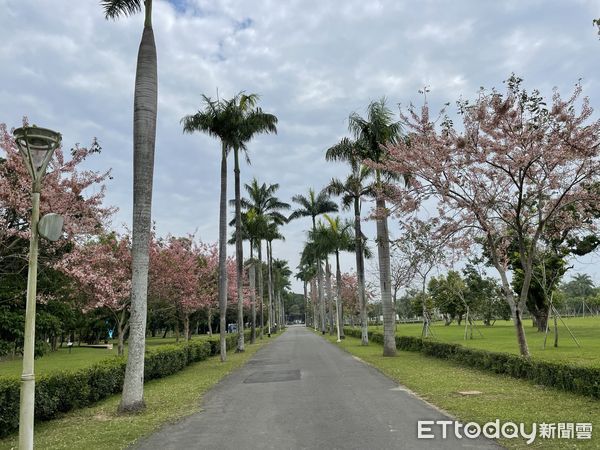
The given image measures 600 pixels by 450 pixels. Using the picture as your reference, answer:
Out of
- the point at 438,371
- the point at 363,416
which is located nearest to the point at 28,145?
the point at 363,416

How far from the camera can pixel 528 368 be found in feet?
41.3

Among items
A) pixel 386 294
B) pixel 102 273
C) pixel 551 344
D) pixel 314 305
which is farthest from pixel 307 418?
pixel 314 305

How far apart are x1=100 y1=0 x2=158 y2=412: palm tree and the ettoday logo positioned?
595cm

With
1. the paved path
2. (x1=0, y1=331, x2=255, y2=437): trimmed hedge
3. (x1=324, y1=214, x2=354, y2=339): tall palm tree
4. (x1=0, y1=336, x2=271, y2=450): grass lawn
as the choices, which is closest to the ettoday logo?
the paved path

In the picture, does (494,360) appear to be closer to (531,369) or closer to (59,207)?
(531,369)

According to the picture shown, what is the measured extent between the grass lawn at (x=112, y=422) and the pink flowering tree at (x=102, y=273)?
4.66 metres

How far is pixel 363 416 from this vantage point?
8.73 metres

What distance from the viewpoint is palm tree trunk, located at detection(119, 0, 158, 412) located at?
34.3 feet

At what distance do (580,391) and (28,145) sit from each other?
10.8m

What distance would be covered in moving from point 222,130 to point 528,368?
16781 mm

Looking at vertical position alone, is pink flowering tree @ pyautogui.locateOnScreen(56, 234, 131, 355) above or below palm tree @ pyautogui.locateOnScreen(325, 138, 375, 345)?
below

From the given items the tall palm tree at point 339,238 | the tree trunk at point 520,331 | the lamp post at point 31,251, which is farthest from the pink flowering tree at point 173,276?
the lamp post at point 31,251

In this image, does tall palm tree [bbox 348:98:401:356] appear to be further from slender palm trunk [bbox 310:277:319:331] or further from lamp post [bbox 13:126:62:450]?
slender palm trunk [bbox 310:277:319:331]

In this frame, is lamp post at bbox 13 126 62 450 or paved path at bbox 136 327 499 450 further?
paved path at bbox 136 327 499 450
